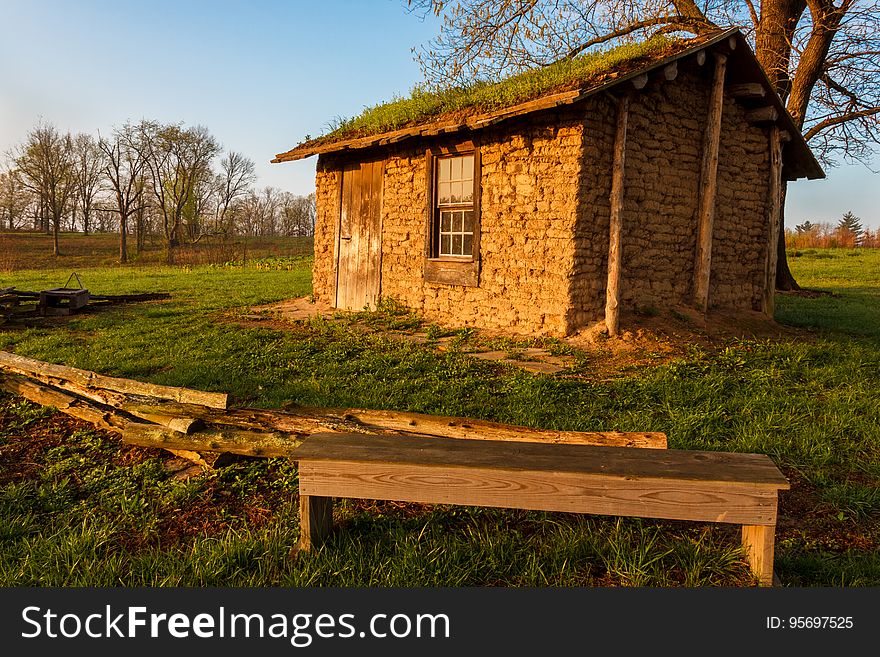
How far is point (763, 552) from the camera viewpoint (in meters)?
2.39

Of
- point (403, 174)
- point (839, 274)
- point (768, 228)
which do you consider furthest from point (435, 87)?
point (839, 274)

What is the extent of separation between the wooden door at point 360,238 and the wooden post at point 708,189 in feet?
18.3

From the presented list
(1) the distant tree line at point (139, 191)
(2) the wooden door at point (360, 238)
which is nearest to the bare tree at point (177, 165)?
(1) the distant tree line at point (139, 191)

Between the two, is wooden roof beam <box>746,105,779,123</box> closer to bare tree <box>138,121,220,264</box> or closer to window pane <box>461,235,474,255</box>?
window pane <box>461,235,474,255</box>

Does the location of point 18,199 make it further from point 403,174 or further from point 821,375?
point 821,375

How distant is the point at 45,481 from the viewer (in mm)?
3793

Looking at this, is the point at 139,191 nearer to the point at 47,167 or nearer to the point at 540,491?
the point at 47,167

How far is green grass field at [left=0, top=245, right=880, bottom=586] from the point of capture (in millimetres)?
2594

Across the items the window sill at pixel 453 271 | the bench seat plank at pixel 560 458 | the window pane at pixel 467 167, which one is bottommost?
the bench seat plank at pixel 560 458

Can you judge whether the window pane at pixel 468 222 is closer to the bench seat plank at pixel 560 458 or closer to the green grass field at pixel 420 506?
the green grass field at pixel 420 506

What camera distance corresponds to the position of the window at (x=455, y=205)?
9281mm

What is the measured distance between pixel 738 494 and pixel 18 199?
57.9 m

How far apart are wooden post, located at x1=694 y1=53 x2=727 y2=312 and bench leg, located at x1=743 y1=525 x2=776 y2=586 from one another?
7252 millimetres

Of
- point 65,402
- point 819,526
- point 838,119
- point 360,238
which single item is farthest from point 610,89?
point 838,119
